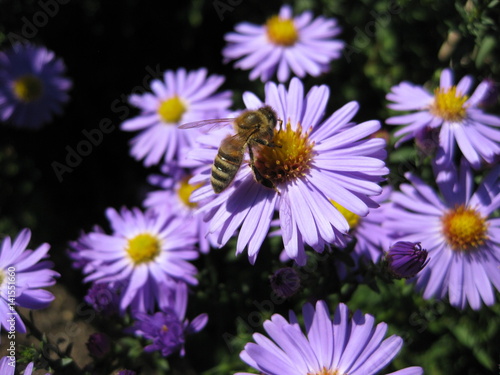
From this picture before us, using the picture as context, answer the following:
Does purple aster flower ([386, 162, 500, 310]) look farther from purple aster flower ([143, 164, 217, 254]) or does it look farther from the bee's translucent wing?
purple aster flower ([143, 164, 217, 254])

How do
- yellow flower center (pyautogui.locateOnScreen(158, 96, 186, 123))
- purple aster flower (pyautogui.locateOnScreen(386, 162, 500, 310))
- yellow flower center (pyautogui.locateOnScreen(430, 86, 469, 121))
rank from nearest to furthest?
1. purple aster flower (pyautogui.locateOnScreen(386, 162, 500, 310))
2. yellow flower center (pyautogui.locateOnScreen(430, 86, 469, 121))
3. yellow flower center (pyautogui.locateOnScreen(158, 96, 186, 123))

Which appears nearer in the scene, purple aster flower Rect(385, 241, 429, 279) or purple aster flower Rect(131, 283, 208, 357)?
purple aster flower Rect(385, 241, 429, 279)

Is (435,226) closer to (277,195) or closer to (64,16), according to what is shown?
(277,195)

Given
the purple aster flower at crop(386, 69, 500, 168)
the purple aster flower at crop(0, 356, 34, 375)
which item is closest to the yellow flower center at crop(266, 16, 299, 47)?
the purple aster flower at crop(386, 69, 500, 168)

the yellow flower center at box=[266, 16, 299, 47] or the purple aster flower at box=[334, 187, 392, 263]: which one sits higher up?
the yellow flower center at box=[266, 16, 299, 47]

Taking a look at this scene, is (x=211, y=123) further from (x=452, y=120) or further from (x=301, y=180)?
(x=452, y=120)

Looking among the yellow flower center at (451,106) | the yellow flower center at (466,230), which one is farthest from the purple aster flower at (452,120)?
the yellow flower center at (466,230)

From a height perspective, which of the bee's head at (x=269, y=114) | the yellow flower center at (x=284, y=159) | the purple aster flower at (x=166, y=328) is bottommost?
the purple aster flower at (x=166, y=328)

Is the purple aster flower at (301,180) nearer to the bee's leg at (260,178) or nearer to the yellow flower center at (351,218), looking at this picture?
the bee's leg at (260,178)
